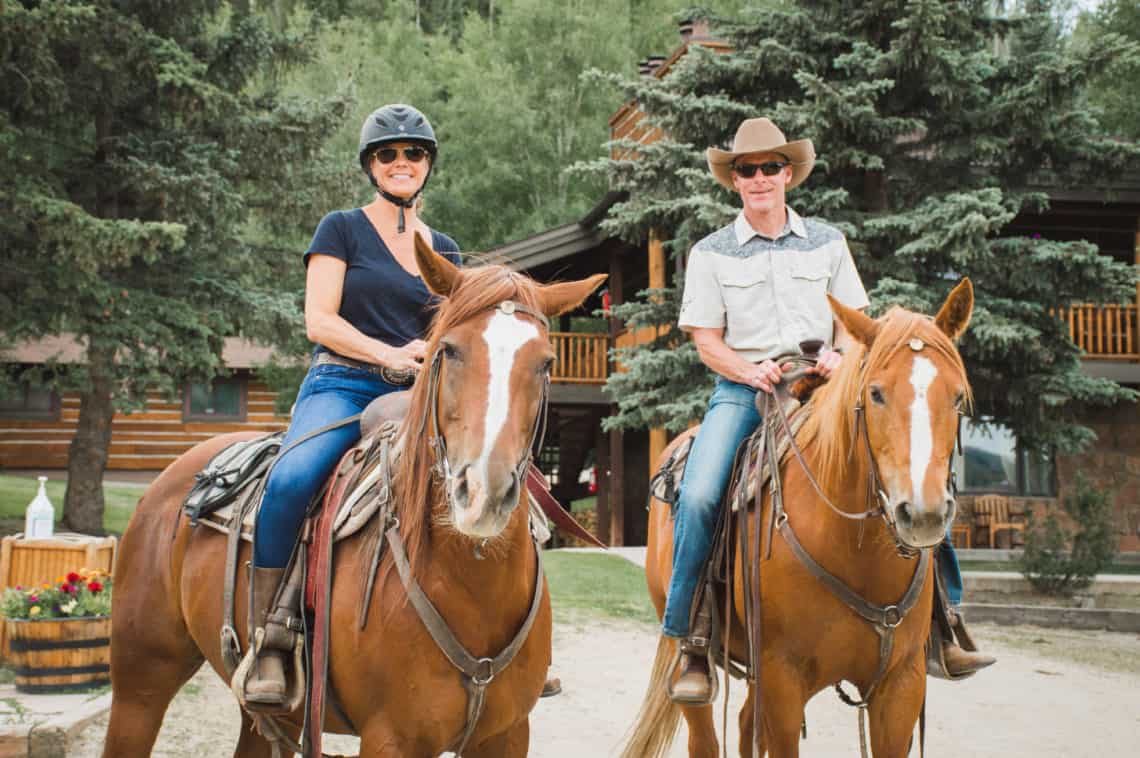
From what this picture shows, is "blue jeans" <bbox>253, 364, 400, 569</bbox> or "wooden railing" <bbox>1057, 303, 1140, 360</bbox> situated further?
"wooden railing" <bbox>1057, 303, 1140, 360</bbox>

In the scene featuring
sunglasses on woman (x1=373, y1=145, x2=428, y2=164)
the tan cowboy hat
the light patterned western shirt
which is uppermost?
the tan cowboy hat

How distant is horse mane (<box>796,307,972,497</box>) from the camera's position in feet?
11.0

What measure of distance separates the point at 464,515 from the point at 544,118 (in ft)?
101

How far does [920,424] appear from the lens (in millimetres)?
3135

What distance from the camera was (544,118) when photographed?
3178cm

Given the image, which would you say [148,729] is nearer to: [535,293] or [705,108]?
[535,293]

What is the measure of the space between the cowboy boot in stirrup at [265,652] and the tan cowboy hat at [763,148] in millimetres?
2775

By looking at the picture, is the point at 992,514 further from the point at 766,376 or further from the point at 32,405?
the point at 32,405

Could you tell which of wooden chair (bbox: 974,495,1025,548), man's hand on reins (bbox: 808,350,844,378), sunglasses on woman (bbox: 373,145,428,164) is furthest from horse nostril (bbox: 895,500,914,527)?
wooden chair (bbox: 974,495,1025,548)

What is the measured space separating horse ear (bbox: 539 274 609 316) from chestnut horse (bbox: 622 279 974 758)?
1.11 m

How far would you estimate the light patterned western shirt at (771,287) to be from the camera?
448cm

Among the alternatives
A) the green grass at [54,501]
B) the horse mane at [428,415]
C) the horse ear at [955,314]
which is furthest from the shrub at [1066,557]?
the green grass at [54,501]

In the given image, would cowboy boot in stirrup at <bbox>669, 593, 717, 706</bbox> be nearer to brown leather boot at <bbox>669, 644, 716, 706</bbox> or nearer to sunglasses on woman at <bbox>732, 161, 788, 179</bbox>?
brown leather boot at <bbox>669, 644, 716, 706</bbox>

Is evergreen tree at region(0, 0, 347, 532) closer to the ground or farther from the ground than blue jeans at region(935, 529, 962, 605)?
farther from the ground
